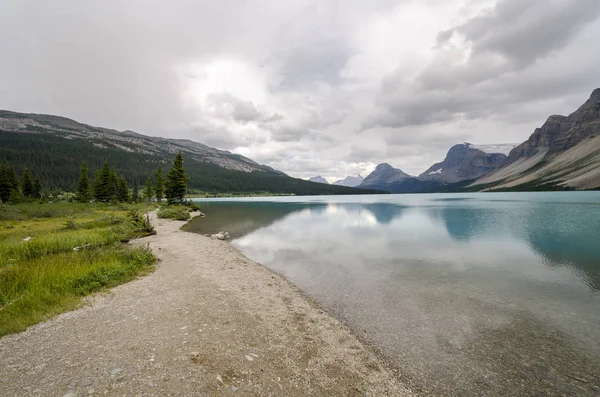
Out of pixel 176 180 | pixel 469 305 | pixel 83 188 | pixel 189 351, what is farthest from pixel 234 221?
pixel 83 188

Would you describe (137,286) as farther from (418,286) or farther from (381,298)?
(418,286)

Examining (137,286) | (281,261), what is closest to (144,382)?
(137,286)

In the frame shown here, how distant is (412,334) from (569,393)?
4785 millimetres

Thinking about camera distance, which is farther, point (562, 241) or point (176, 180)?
point (176, 180)

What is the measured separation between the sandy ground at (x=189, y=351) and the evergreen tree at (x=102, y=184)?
8423 centimetres

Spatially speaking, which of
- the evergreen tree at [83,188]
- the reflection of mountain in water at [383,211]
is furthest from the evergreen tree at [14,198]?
the reflection of mountain in water at [383,211]

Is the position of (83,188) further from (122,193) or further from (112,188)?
(122,193)

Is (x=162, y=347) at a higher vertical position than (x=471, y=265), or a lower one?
higher

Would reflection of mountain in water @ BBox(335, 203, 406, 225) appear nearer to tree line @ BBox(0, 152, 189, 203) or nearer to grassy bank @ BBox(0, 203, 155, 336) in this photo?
grassy bank @ BBox(0, 203, 155, 336)

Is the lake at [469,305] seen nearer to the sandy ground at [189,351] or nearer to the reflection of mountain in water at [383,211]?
the sandy ground at [189,351]

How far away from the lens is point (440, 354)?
32.7 feet

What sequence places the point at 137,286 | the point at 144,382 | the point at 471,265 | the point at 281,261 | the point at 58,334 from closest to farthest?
the point at 144,382 → the point at 58,334 → the point at 137,286 → the point at 471,265 → the point at 281,261

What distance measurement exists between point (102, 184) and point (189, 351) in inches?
3679

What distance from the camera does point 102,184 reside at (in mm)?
81062
